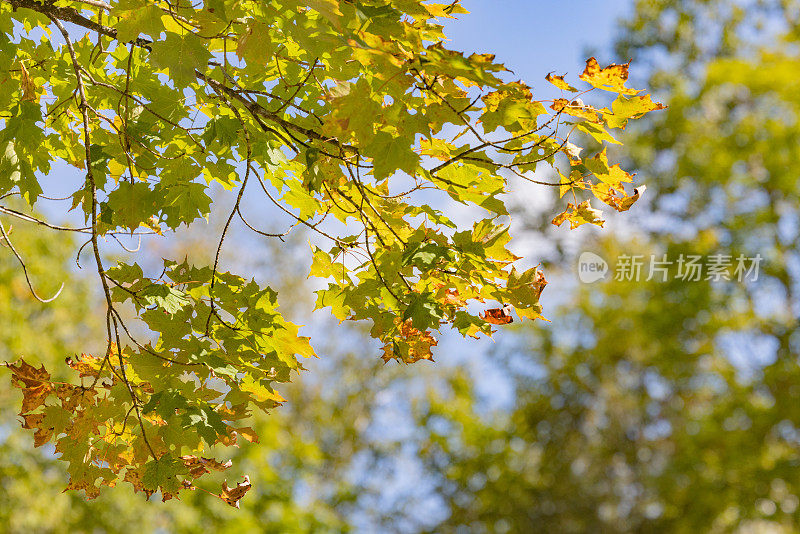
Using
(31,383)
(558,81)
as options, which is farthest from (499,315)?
(31,383)

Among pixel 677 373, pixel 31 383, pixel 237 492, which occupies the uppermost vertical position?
pixel 677 373

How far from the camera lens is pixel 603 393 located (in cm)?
995

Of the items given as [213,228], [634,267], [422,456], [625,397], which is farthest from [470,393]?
[213,228]

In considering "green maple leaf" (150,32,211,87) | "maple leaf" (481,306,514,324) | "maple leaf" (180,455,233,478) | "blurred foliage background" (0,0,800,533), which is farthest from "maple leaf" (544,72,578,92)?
"blurred foliage background" (0,0,800,533)

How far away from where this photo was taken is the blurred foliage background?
667 centimetres

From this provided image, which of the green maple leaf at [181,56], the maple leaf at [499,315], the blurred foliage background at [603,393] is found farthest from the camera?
the blurred foliage background at [603,393]

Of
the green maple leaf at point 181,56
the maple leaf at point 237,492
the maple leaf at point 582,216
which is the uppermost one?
the maple leaf at point 582,216

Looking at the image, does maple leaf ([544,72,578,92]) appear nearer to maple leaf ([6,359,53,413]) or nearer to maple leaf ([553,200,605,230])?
maple leaf ([553,200,605,230])


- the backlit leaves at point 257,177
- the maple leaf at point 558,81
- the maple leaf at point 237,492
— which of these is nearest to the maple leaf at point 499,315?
the backlit leaves at point 257,177

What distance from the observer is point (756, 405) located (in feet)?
26.1

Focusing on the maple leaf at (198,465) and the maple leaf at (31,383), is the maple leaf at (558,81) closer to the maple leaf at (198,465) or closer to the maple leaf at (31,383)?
the maple leaf at (198,465)

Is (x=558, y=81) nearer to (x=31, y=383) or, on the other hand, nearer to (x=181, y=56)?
(x=181, y=56)

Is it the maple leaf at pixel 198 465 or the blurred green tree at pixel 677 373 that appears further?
the blurred green tree at pixel 677 373

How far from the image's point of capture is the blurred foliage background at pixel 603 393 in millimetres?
6668
